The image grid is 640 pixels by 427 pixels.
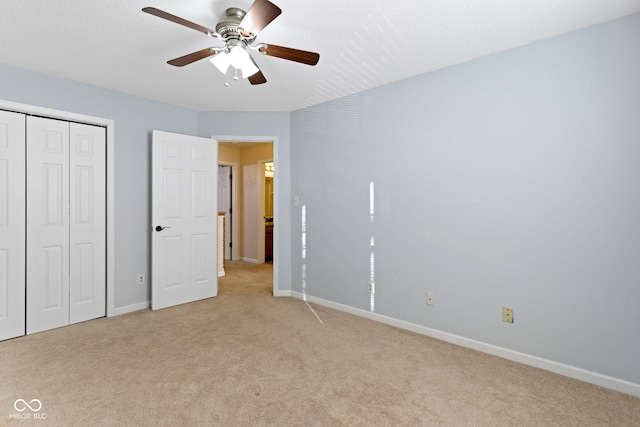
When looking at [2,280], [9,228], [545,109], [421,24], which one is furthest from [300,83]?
[2,280]

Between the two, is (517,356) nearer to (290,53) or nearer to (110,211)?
(290,53)

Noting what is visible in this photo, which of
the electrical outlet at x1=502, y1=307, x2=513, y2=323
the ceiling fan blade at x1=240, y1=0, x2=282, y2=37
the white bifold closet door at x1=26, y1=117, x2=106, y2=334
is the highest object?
the ceiling fan blade at x1=240, y1=0, x2=282, y2=37

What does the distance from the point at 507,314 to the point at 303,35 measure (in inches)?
99.0

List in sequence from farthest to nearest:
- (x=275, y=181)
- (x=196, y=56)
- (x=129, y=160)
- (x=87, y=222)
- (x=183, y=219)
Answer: (x=275, y=181)
(x=183, y=219)
(x=129, y=160)
(x=87, y=222)
(x=196, y=56)

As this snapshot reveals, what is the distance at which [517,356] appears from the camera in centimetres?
258

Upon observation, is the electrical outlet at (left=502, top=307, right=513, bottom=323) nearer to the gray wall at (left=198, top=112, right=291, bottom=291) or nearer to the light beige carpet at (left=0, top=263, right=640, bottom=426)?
the light beige carpet at (left=0, top=263, right=640, bottom=426)

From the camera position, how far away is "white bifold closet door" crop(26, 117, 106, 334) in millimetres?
3078

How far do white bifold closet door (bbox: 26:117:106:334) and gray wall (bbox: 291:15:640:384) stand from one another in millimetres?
2483

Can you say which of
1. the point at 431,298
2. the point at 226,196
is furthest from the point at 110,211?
the point at 226,196

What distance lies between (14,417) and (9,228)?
1.74m

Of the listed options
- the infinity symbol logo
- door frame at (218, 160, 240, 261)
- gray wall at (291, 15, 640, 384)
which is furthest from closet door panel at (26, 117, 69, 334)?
door frame at (218, 160, 240, 261)

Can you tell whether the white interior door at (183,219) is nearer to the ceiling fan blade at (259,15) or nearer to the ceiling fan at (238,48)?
the ceiling fan at (238,48)

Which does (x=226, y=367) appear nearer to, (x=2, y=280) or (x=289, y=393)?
(x=289, y=393)

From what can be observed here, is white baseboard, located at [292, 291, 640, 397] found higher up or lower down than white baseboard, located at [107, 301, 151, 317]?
lower down
